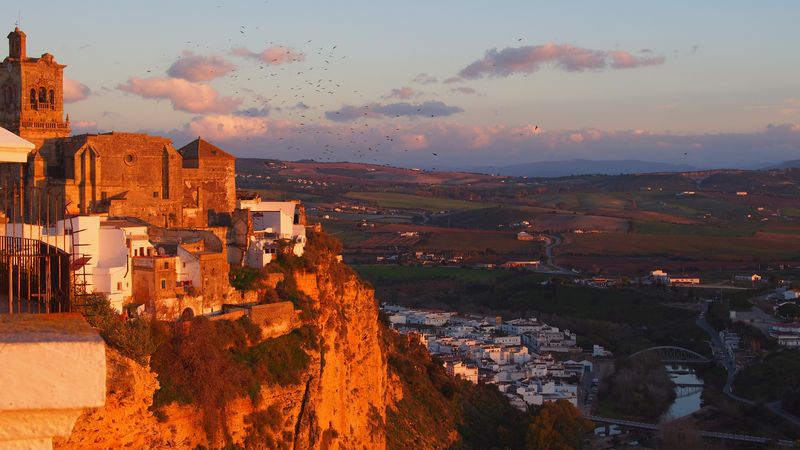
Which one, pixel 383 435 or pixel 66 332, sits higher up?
pixel 66 332

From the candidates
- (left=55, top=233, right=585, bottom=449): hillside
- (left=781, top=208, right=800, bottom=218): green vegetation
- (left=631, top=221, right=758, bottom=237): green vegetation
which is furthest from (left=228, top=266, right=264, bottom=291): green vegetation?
(left=781, top=208, right=800, bottom=218): green vegetation

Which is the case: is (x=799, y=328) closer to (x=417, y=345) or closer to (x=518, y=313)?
(x=518, y=313)

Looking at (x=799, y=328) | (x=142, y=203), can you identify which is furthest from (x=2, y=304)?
(x=799, y=328)

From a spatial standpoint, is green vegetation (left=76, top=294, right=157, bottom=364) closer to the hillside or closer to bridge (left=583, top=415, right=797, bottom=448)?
the hillside

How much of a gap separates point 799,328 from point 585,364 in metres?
16.9

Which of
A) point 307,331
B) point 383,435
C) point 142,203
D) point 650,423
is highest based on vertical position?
point 142,203

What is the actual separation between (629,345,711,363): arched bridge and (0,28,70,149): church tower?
4655 centimetres

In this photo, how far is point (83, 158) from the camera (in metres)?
28.4

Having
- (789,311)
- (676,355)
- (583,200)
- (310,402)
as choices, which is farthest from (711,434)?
(583,200)

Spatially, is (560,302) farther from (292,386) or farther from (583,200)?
(583,200)

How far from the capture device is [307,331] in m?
27.6

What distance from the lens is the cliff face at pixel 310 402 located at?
1582 cm

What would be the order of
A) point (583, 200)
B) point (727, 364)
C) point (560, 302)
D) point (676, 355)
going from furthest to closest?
1. point (583, 200)
2. point (560, 302)
3. point (676, 355)
4. point (727, 364)

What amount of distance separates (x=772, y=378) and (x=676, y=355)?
1036 cm
